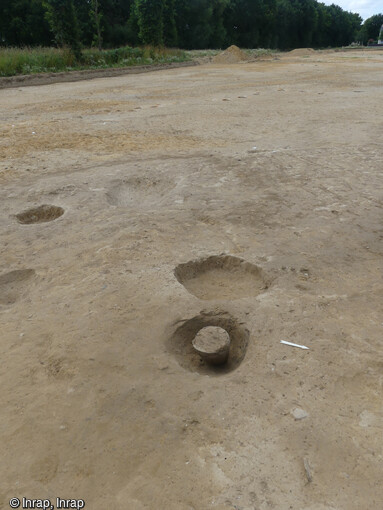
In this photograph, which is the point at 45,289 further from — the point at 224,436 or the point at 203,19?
the point at 203,19

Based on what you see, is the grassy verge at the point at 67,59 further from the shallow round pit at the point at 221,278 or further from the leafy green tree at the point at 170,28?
the shallow round pit at the point at 221,278

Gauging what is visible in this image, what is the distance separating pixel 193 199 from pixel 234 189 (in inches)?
19.6

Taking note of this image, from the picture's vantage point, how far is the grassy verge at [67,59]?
16391 millimetres

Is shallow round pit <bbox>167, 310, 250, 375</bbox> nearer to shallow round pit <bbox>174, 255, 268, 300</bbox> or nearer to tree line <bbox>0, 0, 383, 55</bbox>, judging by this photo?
shallow round pit <bbox>174, 255, 268, 300</bbox>

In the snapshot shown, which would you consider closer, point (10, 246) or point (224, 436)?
point (224, 436)

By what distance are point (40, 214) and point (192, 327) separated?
2.34 m

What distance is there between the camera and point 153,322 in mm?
2506

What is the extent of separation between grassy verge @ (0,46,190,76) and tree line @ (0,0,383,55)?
929mm

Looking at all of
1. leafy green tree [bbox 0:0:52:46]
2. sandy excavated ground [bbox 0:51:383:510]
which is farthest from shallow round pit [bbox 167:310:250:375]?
leafy green tree [bbox 0:0:52:46]

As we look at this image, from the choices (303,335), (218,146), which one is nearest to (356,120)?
(218,146)

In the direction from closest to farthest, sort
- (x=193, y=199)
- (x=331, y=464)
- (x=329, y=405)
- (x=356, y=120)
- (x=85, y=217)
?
(x=331, y=464)
(x=329, y=405)
(x=85, y=217)
(x=193, y=199)
(x=356, y=120)

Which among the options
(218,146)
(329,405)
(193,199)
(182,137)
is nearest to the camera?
(329,405)

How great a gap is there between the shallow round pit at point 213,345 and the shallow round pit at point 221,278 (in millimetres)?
513

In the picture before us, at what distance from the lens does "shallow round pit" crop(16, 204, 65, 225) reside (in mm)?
4039
